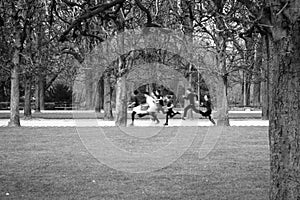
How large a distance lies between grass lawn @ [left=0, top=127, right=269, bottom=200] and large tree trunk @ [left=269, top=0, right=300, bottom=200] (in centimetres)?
185

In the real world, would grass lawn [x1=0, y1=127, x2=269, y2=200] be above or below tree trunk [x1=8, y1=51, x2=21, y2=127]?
below

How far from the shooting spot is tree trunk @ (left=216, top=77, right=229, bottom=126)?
89.5ft

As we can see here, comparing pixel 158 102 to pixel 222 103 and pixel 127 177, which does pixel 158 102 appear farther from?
pixel 127 177

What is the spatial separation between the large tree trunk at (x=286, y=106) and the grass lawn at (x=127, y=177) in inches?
72.8

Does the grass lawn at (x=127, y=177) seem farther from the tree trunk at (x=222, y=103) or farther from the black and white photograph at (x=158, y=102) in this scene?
the tree trunk at (x=222, y=103)

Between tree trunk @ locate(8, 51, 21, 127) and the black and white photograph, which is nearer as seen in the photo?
the black and white photograph

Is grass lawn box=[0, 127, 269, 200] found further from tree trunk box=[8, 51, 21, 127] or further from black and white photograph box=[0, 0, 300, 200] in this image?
tree trunk box=[8, 51, 21, 127]

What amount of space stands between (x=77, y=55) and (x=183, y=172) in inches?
736

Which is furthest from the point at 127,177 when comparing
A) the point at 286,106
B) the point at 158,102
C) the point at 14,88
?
the point at 14,88

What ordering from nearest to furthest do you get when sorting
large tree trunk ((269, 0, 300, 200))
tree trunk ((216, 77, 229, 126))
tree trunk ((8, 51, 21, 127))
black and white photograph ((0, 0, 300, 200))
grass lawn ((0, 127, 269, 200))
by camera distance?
large tree trunk ((269, 0, 300, 200)) < black and white photograph ((0, 0, 300, 200)) < grass lawn ((0, 127, 269, 200)) < tree trunk ((8, 51, 21, 127)) < tree trunk ((216, 77, 229, 126))

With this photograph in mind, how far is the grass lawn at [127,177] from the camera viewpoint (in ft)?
26.2

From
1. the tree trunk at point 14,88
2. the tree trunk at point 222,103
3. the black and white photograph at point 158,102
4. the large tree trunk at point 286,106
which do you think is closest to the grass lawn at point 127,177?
the black and white photograph at point 158,102

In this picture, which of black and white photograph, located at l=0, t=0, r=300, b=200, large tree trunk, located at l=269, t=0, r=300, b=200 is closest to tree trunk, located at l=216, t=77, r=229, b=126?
black and white photograph, located at l=0, t=0, r=300, b=200

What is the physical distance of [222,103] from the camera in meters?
27.6
